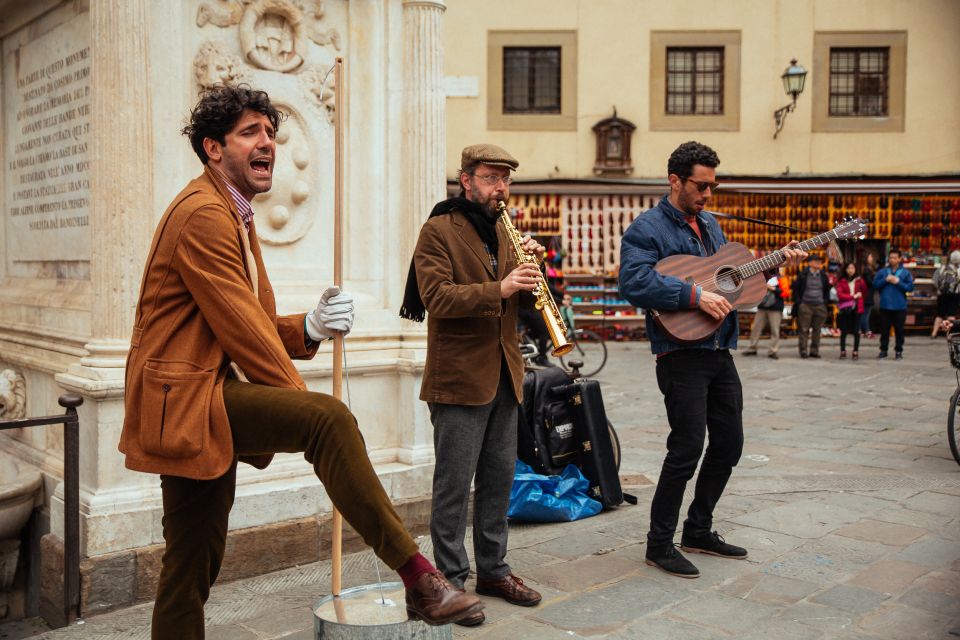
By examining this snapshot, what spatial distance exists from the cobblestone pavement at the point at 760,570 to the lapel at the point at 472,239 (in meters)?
1.54

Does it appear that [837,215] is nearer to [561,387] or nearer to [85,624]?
[561,387]

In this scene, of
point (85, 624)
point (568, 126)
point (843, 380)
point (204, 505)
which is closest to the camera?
point (204, 505)

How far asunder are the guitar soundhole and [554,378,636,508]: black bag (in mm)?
1401

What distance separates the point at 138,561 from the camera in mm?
4348

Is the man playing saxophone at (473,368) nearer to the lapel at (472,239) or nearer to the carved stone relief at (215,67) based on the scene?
the lapel at (472,239)

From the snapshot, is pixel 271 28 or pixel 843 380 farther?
pixel 843 380

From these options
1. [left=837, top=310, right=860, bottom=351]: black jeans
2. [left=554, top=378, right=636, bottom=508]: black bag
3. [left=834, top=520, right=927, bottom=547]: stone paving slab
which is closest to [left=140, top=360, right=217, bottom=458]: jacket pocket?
[left=554, top=378, right=636, bottom=508]: black bag

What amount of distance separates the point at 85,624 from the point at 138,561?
0.35 meters

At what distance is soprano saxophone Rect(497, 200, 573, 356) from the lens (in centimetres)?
397

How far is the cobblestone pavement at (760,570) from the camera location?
3938 millimetres

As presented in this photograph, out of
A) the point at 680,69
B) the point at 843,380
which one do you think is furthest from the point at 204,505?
the point at 680,69

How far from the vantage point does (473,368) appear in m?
4.06

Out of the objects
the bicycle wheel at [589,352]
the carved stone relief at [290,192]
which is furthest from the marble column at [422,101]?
the bicycle wheel at [589,352]

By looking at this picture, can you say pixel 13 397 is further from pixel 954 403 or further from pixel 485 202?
pixel 954 403
